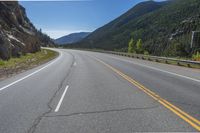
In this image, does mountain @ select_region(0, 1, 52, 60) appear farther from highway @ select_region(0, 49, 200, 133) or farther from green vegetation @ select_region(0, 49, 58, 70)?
highway @ select_region(0, 49, 200, 133)

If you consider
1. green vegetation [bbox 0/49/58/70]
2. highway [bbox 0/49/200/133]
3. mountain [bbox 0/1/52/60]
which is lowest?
green vegetation [bbox 0/49/58/70]

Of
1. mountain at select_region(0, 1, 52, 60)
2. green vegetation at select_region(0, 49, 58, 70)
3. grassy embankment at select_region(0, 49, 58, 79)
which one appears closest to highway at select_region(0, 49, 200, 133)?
grassy embankment at select_region(0, 49, 58, 79)

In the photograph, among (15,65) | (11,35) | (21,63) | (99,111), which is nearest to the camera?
(99,111)

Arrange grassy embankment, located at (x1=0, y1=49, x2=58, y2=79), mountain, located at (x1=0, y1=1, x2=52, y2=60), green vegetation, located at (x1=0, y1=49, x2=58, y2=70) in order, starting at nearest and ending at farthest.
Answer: grassy embankment, located at (x1=0, y1=49, x2=58, y2=79)
green vegetation, located at (x1=0, y1=49, x2=58, y2=70)
mountain, located at (x1=0, y1=1, x2=52, y2=60)

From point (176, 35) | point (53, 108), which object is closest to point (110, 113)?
point (53, 108)

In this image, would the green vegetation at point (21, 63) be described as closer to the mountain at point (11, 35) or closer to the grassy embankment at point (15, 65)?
the grassy embankment at point (15, 65)

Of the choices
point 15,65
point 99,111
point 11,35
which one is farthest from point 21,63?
point 99,111

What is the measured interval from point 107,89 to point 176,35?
188671 mm

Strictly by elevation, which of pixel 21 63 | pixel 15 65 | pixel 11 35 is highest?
pixel 11 35

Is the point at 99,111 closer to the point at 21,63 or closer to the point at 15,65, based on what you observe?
the point at 15,65

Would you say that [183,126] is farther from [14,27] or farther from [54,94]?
[14,27]

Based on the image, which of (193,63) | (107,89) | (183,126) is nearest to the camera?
(183,126)

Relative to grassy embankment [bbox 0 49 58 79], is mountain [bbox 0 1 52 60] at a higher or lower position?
higher

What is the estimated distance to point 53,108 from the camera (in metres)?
7.60
